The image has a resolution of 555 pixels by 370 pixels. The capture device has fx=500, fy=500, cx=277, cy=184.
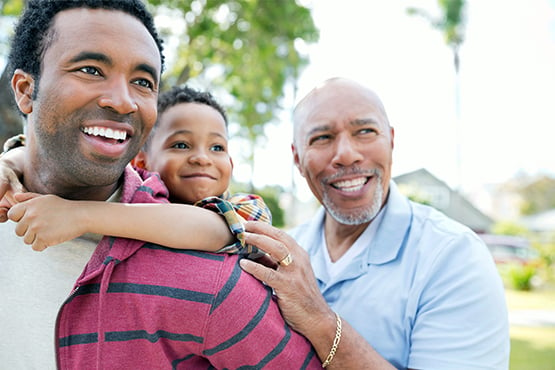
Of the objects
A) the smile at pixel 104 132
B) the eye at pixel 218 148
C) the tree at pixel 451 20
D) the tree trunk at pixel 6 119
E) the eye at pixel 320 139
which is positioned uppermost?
the tree at pixel 451 20

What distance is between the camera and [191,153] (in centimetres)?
252

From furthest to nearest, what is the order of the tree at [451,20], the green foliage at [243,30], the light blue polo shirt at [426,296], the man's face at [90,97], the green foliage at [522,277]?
the tree at [451,20]
the green foliage at [522,277]
the green foliage at [243,30]
the light blue polo shirt at [426,296]
the man's face at [90,97]

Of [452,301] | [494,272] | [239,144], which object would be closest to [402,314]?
[452,301]

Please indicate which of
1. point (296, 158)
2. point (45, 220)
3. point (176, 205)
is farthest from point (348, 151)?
point (45, 220)

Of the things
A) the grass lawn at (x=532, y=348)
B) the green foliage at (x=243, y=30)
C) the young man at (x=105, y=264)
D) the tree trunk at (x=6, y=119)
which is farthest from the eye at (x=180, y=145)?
the grass lawn at (x=532, y=348)

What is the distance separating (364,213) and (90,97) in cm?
177

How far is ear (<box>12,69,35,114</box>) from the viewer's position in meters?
1.75

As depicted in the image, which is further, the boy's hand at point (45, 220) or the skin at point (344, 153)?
the skin at point (344, 153)

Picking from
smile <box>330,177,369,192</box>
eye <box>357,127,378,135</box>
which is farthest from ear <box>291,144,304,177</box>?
eye <box>357,127,378,135</box>

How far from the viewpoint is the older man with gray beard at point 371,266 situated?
6.52 feet

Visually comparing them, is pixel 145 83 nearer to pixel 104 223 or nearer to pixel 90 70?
pixel 90 70

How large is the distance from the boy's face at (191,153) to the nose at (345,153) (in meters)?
0.66

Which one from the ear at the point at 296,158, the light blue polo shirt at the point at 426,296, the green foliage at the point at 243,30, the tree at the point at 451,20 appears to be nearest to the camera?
the light blue polo shirt at the point at 426,296

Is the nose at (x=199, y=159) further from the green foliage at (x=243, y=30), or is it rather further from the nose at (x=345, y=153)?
the green foliage at (x=243, y=30)
